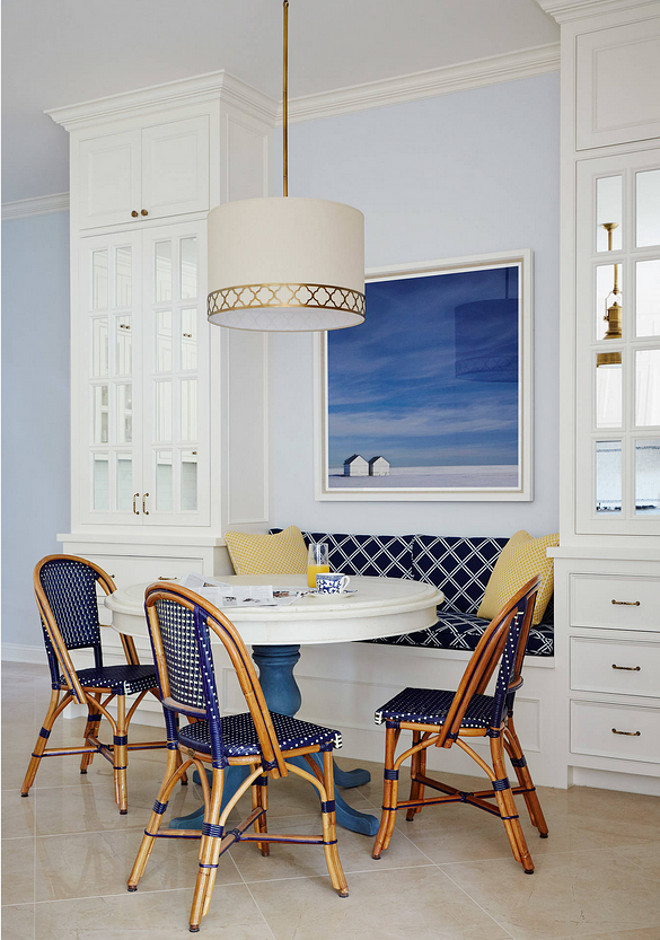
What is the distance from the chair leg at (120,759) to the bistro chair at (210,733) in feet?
2.13

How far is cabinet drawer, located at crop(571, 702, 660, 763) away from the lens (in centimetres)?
321

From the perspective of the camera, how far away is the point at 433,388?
13.5 ft

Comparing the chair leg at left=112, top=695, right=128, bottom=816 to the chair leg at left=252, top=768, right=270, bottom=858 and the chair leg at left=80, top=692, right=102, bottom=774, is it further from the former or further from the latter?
the chair leg at left=252, top=768, right=270, bottom=858

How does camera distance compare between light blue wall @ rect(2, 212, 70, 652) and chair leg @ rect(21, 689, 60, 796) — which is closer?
chair leg @ rect(21, 689, 60, 796)

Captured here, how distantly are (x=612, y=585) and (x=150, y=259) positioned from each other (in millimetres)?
2582

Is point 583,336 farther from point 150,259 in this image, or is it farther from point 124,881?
point 124,881

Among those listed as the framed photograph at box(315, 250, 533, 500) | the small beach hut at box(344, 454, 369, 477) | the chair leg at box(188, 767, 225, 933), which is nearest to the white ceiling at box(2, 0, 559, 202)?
the framed photograph at box(315, 250, 533, 500)

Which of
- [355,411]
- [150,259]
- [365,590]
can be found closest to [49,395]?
[150,259]

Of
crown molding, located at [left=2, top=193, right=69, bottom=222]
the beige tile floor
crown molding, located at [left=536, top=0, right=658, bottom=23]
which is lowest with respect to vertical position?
the beige tile floor

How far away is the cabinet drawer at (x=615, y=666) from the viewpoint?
3213 millimetres

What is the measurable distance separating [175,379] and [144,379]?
0.18 meters

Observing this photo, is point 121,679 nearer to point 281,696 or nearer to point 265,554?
point 281,696

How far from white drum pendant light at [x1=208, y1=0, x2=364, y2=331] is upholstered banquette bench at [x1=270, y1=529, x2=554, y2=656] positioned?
4.50 ft

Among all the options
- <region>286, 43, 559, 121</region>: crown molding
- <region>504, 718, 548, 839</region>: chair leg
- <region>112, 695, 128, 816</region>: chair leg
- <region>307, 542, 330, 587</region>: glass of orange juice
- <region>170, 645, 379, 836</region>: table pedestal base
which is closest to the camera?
<region>504, 718, 548, 839</region>: chair leg
